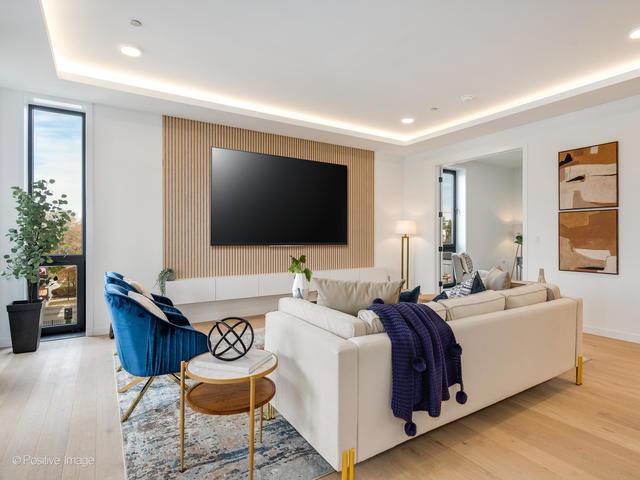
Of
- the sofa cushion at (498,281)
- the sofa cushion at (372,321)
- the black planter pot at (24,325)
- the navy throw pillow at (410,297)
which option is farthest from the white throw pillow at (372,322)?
the black planter pot at (24,325)

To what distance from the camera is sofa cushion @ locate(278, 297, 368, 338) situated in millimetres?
1812

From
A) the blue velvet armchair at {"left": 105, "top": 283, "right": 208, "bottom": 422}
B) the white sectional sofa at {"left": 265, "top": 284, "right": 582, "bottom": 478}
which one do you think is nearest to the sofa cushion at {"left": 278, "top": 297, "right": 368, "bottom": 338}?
the white sectional sofa at {"left": 265, "top": 284, "right": 582, "bottom": 478}

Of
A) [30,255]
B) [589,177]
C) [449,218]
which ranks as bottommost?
[30,255]

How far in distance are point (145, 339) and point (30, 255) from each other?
218 cm

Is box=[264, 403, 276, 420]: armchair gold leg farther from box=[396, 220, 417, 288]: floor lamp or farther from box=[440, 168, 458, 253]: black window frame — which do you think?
box=[440, 168, 458, 253]: black window frame

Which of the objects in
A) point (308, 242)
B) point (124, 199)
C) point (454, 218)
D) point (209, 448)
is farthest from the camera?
point (454, 218)

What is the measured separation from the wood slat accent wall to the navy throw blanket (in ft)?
11.4

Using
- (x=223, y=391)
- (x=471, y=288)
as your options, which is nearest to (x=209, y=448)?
(x=223, y=391)

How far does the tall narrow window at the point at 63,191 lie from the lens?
161 inches

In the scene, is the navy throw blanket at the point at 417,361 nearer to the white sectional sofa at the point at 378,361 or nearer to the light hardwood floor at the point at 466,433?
the white sectional sofa at the point at 378,361

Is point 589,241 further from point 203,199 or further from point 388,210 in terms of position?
point 203,199

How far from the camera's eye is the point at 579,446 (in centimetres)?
202

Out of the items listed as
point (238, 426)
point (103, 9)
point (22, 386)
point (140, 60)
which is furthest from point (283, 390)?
point (140, 60)

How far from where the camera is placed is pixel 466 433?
214cm
